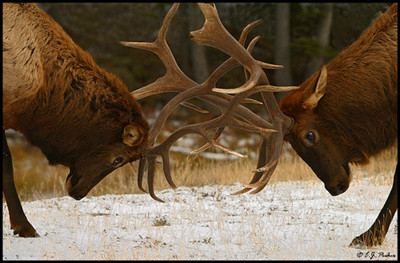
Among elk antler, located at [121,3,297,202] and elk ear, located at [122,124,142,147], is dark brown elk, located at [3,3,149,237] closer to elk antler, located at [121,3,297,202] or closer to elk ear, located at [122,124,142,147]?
elk ear, located at [122,124,142,147]

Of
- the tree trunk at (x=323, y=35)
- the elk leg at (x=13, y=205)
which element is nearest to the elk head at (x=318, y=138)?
the elk leg at (x=13, y=205)

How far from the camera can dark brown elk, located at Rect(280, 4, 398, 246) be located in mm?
5688

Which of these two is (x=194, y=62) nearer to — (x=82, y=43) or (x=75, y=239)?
(x=82, y=43)

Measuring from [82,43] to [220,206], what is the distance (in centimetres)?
969

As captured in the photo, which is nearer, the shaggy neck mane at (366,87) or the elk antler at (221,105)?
the elk antler at (221,105)

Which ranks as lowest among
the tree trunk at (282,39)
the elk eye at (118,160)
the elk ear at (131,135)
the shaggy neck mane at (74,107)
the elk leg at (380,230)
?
the elk leg at (380,230)

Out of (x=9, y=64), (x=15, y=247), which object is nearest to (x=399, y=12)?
(x=9, y=64)

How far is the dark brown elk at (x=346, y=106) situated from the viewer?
5.69 metres

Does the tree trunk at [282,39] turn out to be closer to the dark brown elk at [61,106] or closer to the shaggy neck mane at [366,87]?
the shaggy neck mane at [366,87]

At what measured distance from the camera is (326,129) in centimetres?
573

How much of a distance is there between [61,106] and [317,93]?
249cm

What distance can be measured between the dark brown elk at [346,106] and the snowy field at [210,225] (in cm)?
77

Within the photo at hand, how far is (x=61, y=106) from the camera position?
17.6 feet

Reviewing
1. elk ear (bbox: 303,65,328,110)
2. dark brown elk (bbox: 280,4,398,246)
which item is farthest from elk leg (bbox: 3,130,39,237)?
elk ear (bbox: 303,65,328,110)
